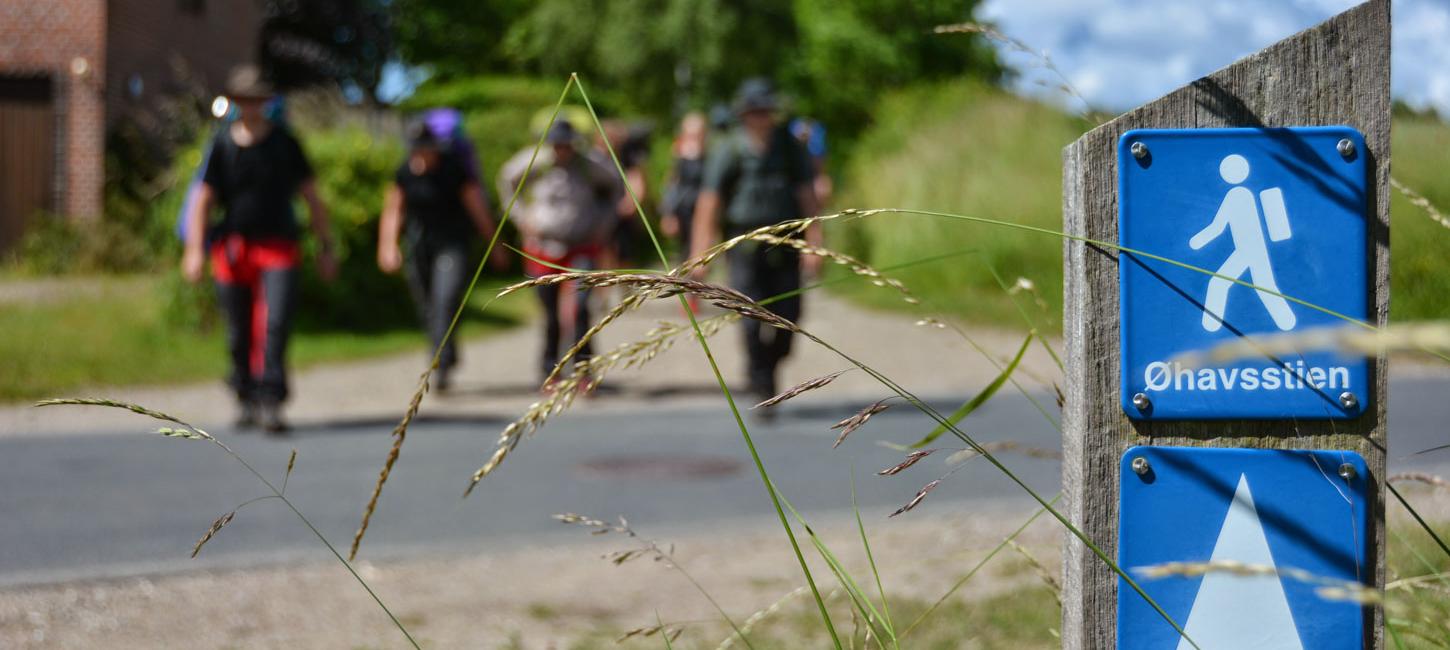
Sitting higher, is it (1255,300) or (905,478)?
(1255,300)

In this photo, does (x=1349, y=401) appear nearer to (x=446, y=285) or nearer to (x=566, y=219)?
(x=566, y=219)

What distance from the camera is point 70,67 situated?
21.0 meters

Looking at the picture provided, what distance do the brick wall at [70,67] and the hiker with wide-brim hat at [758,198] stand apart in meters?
14.9

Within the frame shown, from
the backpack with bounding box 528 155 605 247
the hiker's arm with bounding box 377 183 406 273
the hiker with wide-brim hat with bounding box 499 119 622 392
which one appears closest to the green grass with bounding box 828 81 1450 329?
the hiker with wide-brim hat with bounding box 499 119 622 392

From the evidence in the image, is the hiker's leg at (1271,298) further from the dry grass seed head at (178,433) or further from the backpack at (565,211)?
the backpack at (565,211)

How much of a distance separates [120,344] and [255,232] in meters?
5.42

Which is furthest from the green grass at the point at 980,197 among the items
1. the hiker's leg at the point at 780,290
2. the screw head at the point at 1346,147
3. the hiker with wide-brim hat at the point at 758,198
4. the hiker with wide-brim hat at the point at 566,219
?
the screw head at the point at 1346,147

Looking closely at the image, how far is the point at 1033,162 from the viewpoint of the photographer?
A: 20609 millimetres

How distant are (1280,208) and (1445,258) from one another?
1115 centimetres

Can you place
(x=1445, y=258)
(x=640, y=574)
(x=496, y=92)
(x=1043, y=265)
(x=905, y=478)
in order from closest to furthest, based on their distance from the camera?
1. (x=640, y=574)
2. (x=905, y=478)
3. (x=1445, y=258)
4. (x=1043, y=265)
5. (x=496, y=92)

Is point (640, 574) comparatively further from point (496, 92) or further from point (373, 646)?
point (496, 92)

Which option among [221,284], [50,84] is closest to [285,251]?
[221,284]

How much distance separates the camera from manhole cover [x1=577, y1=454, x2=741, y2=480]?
7.01 meters

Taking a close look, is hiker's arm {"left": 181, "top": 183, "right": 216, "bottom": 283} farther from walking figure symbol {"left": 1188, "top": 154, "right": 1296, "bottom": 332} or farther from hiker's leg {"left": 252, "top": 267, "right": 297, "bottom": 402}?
walking figure symbol {"left": 1188, "top": 154, "right": 1296, "bottom": 332}
